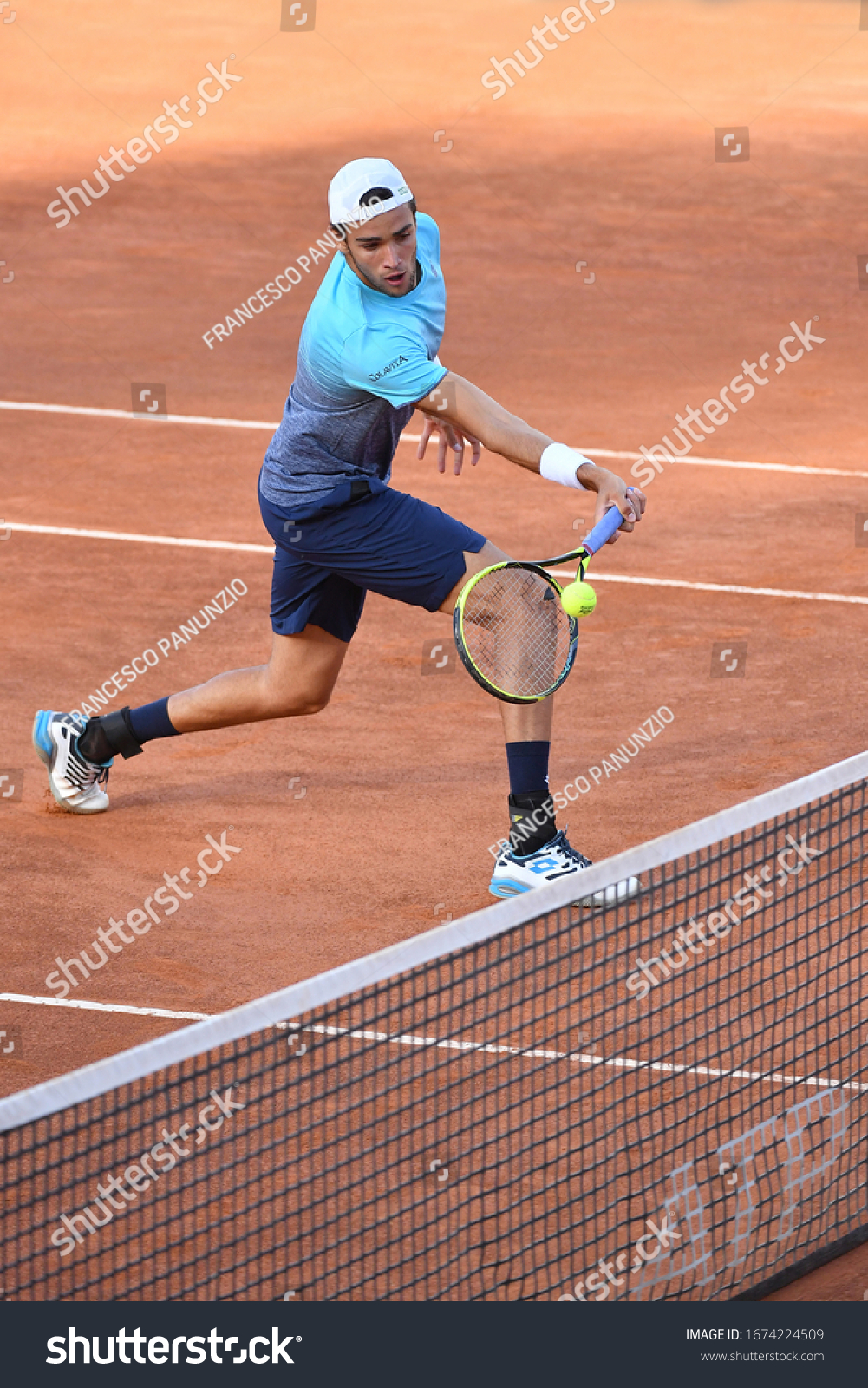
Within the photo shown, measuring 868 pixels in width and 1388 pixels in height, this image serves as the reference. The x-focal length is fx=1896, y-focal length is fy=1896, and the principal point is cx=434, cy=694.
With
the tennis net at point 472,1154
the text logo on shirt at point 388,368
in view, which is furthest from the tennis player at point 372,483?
the tennis net at point 472,1154

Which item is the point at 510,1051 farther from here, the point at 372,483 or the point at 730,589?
the point at 730,589

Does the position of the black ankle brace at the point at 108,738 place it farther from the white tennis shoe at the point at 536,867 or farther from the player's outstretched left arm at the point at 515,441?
the player's outstretched left arm at the point at 515,441

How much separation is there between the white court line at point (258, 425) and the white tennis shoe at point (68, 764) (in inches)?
182

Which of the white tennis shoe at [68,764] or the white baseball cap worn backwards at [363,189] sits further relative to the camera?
the white tennis shoe at [68,764]

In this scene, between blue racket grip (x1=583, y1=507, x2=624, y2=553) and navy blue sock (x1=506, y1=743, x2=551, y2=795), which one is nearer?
blue racket grip (x1=583, y1=507, x2=624, y2=553)

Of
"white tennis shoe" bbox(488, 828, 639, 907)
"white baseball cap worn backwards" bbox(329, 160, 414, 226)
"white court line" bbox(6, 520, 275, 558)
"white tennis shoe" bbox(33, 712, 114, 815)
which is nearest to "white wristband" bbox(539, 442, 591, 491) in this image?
"white baseball cap worn backwards" bbox(329, 160, 414, 226)

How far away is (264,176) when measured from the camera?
683 inches

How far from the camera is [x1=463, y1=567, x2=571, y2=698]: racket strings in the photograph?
566 centimetres

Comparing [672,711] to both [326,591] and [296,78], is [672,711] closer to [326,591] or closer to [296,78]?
[326,591]

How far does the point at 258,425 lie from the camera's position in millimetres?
11258

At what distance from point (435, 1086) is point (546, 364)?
27.1 feet

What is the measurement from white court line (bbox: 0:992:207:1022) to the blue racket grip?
171cm

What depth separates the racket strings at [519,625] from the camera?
18.6 feet

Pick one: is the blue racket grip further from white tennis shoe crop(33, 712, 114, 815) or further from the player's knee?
white tennis shoe crop(33, 712, 114, 815)
